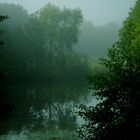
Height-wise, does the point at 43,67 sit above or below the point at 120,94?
above

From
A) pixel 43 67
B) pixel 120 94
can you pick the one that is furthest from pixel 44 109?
pixel 43 67

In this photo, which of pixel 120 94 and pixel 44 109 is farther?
pixel 44 109

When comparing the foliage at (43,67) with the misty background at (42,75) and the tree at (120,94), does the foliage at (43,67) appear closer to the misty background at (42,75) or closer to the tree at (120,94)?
the misty background at (42,75)

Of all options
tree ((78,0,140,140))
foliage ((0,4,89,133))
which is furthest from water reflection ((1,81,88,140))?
tree ((78,0,140,140))

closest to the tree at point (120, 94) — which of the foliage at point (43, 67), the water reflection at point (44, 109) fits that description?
the water reflection at point (44, 109)

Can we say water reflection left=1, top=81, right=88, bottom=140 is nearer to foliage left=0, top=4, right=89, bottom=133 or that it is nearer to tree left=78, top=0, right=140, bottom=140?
foliage left=0, top=4, right=89, bottom=133

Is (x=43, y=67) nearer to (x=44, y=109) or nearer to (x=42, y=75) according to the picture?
(x=42, y=75)

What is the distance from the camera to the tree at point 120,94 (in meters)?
11.9

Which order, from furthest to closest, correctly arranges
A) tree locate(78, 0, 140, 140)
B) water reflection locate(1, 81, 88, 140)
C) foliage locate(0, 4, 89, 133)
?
foliage locate(0, 4, 89, 133) → water reflection locate(1, 81, 88, 140) → tree locate(78, 0, 140, 140)

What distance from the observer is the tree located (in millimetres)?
11852

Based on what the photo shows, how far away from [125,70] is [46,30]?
206ft

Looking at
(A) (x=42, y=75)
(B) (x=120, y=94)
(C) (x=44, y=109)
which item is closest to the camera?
(B) (x=120, y=94)

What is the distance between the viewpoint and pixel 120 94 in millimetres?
12422

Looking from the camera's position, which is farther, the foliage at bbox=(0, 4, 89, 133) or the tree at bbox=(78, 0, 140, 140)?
A: the foliage at bbox=(0, 4, 89, 133)
